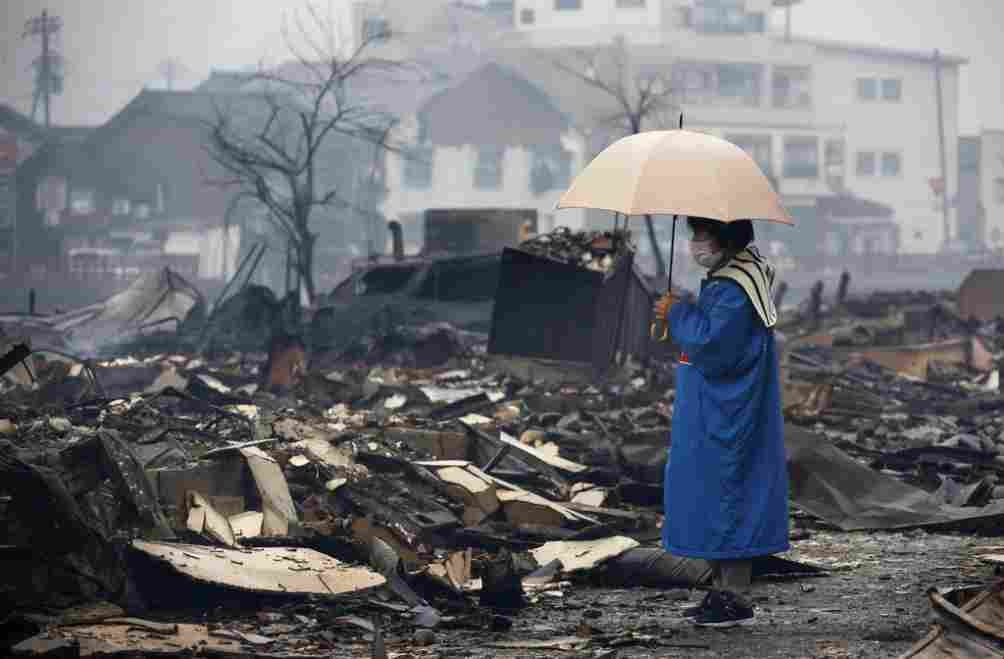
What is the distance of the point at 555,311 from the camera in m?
15.2

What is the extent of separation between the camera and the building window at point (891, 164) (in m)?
69.4

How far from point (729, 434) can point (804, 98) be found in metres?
64.6

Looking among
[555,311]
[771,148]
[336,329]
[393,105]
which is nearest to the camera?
[555,311]

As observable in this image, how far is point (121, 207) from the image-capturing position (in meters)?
43.5

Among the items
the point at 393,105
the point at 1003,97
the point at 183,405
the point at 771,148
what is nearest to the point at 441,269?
the point at 183,405

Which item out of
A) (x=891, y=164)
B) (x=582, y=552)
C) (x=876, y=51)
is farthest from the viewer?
(x=876, y=51)

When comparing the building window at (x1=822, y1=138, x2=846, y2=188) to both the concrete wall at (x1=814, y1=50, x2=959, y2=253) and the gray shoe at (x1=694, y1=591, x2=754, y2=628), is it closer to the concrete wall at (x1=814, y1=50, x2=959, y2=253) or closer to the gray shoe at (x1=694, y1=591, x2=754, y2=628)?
the concrete wall at (x1=814, y1=50, x2=959, y2=253)

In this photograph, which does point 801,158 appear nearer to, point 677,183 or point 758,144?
point 758,144

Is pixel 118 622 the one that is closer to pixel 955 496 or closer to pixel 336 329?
pixel 955 496

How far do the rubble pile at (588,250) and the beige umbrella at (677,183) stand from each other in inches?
343

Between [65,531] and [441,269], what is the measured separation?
49.7 feet

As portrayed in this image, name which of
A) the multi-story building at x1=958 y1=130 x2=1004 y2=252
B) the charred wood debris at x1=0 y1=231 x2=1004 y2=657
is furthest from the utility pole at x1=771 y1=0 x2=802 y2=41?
the charred wood debris at x1=0 y1=231 x2=1004 y2=657

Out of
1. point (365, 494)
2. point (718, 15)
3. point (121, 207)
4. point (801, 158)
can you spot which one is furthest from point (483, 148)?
point (365, 494)

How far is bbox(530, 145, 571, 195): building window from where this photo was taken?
5516cm
